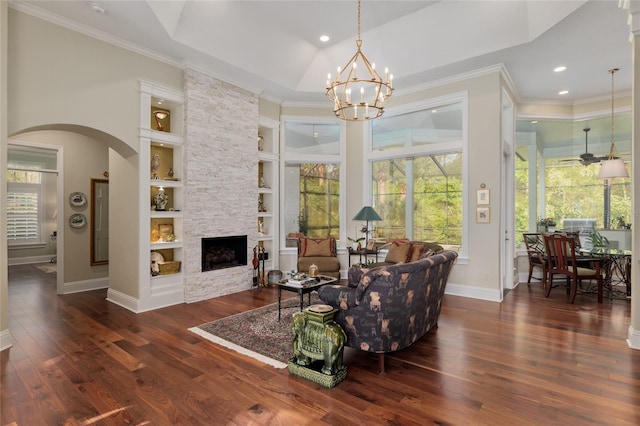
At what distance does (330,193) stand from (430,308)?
4323 millimetres

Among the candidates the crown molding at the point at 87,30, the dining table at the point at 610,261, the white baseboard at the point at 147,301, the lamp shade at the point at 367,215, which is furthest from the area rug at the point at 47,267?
the dining table at the point at 610,261

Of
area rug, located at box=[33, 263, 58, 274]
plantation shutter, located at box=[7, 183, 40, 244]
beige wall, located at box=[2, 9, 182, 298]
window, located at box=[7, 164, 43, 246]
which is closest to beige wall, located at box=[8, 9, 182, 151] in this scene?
beige wall, located at box=[2, 9, 182, 298]

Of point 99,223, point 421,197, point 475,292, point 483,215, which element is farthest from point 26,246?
point 483,215

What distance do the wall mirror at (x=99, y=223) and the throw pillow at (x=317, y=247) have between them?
388 centimetres

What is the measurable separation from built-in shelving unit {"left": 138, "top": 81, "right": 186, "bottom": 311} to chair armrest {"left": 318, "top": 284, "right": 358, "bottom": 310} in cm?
Result: 314

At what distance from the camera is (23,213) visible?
31.5ft

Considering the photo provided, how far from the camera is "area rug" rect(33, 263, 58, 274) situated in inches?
314

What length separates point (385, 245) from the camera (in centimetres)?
683

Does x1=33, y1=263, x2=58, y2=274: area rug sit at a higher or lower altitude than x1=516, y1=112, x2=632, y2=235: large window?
lower

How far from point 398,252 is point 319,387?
3.63 metres

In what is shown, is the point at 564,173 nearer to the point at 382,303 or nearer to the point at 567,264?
the point at 567,264

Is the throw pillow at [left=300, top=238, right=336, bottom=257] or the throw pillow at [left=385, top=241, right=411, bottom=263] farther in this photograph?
the throw pillow at [left=300, top=238, right=336, bottom=257]

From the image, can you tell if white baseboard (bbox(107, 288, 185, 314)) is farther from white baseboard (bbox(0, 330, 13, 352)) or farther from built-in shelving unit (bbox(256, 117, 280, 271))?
built-in shelving unit (bbox(256, 117, 280, 271))

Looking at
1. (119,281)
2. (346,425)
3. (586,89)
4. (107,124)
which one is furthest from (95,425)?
(586,89)
